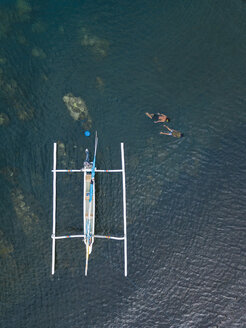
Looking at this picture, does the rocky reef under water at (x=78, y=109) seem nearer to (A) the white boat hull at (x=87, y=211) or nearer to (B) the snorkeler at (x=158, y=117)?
(A) the white boat hull at (x=87, y=211)

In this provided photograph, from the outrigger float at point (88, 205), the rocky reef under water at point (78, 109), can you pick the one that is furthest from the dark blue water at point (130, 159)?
the outrigger float at point (88, 205)

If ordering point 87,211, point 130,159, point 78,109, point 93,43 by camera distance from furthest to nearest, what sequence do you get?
1. point 93,43
2. point 130,159
3. point 78,109
4. point 87,211

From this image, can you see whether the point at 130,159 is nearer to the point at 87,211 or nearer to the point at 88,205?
the point at 88,205

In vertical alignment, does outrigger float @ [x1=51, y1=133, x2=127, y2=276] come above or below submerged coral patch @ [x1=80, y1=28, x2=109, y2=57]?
below

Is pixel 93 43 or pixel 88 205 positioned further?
pixel 93 43

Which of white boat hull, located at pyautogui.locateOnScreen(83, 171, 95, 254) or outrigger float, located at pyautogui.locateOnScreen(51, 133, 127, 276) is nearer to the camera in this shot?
outrigger float, located at pyautogui.locateOnScreen(51, 133, 127, 276)

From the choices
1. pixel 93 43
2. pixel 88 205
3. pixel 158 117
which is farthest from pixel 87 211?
pixel 93 43

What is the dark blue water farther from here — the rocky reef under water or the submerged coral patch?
the rocky reef under water

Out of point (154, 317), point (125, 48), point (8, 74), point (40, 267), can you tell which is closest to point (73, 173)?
point (40, 267)

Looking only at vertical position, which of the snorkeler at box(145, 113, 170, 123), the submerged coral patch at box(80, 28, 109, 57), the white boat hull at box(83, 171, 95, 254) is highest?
the submerged coral patch at box(80, 28, 109, 57)

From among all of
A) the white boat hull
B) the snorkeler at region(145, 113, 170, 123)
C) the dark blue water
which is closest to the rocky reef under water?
the dark blue water
